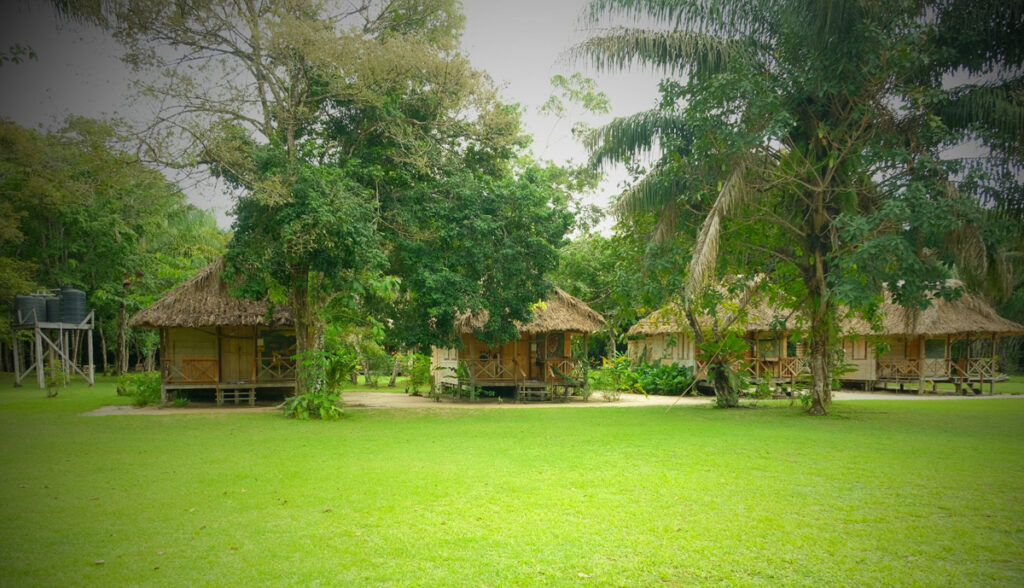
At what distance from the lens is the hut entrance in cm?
1602

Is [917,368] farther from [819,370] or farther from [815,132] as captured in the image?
[815,132]

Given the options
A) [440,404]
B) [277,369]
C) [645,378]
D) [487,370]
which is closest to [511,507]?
[440,404]

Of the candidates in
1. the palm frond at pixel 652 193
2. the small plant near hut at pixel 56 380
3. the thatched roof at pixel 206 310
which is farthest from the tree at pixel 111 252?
the palm frond at pixel 652 193

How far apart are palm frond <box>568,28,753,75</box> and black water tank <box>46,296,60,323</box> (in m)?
17.8

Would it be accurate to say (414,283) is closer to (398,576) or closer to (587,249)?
(398,576)

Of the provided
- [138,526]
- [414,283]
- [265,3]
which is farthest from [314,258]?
[138,526]

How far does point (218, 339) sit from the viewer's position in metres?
15.7

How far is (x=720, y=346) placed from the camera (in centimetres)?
1377

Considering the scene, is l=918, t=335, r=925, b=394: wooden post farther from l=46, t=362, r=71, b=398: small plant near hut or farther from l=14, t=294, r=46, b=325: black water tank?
l=14, t=294, r=46, b=325: black water tank

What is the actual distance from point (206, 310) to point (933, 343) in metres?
23.9

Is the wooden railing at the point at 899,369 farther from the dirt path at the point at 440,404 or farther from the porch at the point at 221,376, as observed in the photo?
the porch at the point at 221,376

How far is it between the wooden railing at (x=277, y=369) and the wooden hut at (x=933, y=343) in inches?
653

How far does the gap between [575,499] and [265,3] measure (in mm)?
12200

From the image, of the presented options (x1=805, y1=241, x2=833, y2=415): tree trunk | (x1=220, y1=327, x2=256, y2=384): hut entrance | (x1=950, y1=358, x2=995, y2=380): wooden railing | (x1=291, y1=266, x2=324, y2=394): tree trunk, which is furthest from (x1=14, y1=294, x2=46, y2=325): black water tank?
(x1=950, y1=358, x2=995, y2=380): wooden railing
